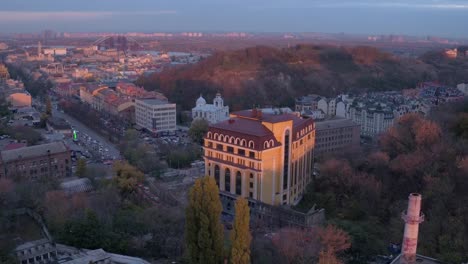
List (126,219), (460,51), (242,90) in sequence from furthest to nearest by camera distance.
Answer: (460,51)
(242,90)
(126,219)

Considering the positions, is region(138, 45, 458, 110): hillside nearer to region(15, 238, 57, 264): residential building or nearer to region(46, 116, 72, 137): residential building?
region(46, 116, 72, 137): residential building

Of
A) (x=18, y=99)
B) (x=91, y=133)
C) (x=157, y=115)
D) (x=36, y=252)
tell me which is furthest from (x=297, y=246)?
(x=18, y=99)

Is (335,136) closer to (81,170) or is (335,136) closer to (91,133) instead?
(81,170)

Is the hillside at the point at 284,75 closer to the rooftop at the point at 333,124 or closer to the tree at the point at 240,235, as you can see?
the rooftop at the point at 333,124

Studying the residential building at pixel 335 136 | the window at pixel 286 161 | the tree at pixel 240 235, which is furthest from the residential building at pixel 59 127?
the tree at pixel 240 235

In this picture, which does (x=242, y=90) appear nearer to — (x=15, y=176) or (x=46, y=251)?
(x=15, y=176)

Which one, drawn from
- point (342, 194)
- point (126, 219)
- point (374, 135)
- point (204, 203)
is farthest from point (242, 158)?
point (374, 135)
